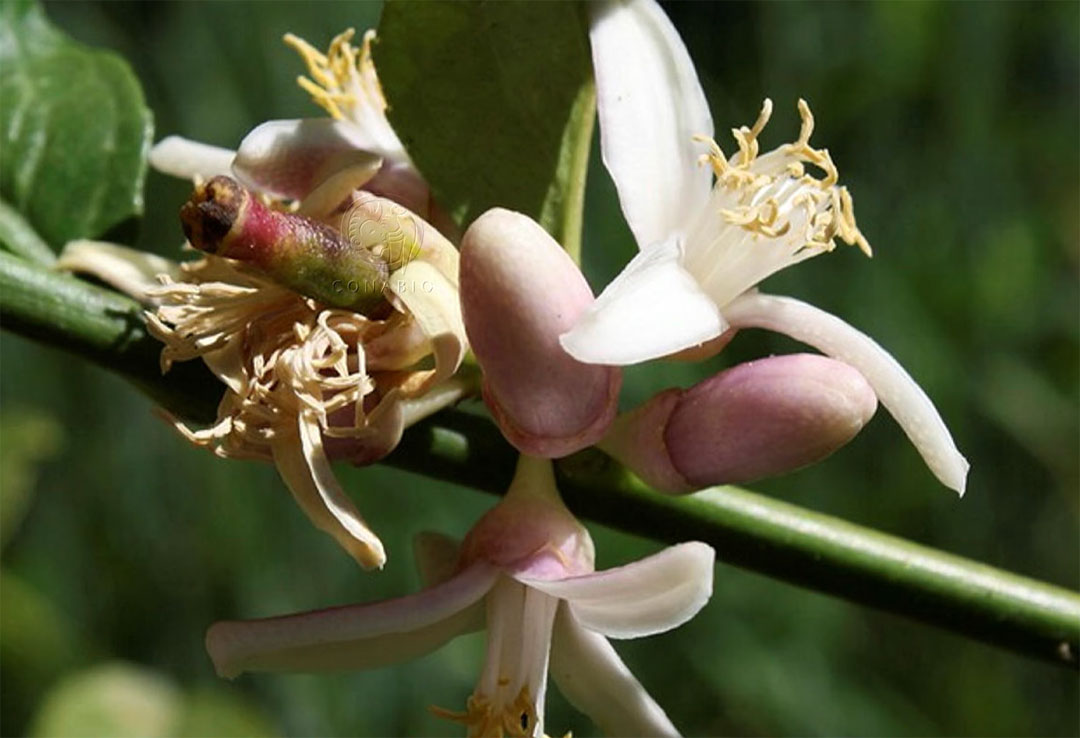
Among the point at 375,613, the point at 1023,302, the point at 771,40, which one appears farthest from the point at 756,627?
the point at 375,613

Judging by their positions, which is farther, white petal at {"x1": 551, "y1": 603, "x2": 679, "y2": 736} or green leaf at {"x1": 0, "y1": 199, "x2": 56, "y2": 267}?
green leaf at {"x1": 0, "y1": 199, "x2": 56, "y2": 267}

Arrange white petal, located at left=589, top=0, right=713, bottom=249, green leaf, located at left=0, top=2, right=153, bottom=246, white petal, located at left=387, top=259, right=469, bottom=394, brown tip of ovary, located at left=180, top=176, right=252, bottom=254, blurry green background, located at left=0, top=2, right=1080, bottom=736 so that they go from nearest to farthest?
brown tip of ovary, located at left=180, top=176, right=252, bottom=254 < white petal, located at left=387, top=259, right=469, bottom=394 < white petal, located at left=589, top=0, right=713, bottom=249 < green leaf, located at left=0, top=2, right=153, bottom=246 < blurry green background, located at left=0, top=2, right=1080, bottom=736

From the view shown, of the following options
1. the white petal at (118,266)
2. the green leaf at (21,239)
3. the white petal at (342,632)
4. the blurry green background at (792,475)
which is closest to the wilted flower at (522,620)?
the white petal at (342,632)

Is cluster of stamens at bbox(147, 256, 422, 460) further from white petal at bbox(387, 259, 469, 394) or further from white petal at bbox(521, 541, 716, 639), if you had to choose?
white petal at bbox(521, 541, 716, 639)

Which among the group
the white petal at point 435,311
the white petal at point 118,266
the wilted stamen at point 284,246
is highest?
the wilted stamen at point 284,246

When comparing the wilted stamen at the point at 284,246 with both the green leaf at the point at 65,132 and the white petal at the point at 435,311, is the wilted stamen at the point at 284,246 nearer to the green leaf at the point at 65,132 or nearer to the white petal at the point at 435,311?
the white petal at the point at 435,311

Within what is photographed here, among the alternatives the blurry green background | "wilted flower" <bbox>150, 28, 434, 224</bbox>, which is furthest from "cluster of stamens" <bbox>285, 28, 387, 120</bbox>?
the blurry green background

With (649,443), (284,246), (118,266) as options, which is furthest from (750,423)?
(118,266)
